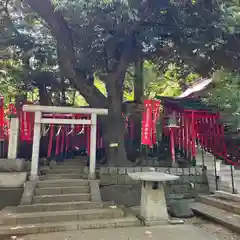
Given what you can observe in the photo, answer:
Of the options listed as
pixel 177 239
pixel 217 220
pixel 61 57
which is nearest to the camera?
pixel 177 239

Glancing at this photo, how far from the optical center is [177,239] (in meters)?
5.75

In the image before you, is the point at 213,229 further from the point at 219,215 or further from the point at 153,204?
the point at 153,204

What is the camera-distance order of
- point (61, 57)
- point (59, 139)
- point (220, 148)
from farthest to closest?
point (59, 139) < point (220, 148) < point (61, 57)

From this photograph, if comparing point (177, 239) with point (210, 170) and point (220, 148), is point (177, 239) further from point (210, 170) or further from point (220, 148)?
point (220, 148)

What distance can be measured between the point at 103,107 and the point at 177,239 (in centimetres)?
613

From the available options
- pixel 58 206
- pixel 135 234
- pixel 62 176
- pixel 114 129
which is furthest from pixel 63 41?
pixel 135 234

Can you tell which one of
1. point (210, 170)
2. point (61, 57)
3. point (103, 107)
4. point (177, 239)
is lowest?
point (177, 239)

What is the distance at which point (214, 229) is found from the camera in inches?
263

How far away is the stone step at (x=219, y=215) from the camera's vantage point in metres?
6.48

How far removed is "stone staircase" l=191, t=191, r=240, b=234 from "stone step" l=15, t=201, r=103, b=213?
308cm

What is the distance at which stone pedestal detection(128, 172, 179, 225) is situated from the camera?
695cm

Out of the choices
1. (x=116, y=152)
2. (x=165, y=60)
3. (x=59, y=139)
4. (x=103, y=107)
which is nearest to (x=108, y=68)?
(x=103, y=107)

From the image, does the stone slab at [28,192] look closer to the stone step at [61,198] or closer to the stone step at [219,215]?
the stone step at [61,198]

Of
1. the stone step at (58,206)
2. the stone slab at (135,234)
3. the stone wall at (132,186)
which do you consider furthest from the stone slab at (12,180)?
the stone slab at (135,234)
